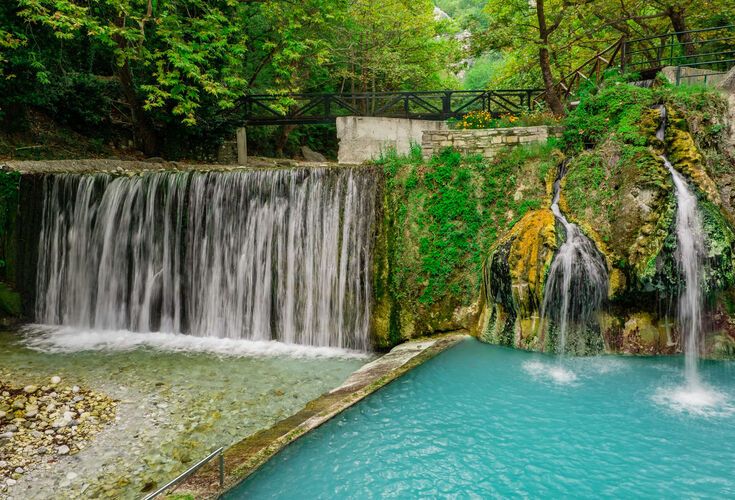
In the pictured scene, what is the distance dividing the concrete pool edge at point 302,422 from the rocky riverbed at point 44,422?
182cm

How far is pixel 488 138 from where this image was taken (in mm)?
8852

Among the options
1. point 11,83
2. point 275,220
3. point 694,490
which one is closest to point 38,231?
point 11,83

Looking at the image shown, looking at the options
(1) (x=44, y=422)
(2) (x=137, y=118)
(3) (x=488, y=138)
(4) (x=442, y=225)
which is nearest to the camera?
(1) (x=44, y=422)

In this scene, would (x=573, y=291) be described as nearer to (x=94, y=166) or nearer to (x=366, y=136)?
(x=366, y=136)

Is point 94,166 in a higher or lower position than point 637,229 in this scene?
higher

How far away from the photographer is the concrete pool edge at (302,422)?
3.75 metres

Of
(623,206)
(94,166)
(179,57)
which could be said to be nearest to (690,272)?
(623,206)

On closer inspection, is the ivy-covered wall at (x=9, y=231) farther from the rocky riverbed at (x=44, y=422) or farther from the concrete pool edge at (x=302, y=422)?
the concrete pool edge at (x=302, y=422)

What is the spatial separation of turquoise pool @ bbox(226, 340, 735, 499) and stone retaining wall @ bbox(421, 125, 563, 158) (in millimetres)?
4550

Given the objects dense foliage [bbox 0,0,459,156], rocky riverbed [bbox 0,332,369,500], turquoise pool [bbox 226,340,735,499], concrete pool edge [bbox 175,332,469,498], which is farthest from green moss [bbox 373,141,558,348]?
dense foliage [bbox 0,0,459,156]

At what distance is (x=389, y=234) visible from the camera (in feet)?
28.0

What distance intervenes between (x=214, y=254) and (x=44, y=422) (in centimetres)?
451

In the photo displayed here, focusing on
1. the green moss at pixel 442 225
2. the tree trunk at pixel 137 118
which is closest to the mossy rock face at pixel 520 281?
the green moss at pixel 442 225

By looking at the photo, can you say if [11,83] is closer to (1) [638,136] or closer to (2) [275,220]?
(2) [275,220]
